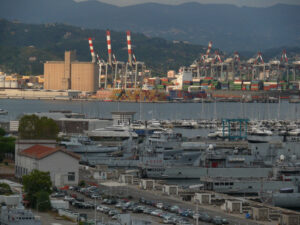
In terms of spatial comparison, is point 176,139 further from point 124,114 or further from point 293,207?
point 293,207

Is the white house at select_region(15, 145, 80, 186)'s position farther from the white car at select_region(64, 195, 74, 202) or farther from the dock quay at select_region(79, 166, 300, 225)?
the white car at select_region(64, 195, 74, 202)

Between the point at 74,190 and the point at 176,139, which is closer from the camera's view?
the point at 74,190

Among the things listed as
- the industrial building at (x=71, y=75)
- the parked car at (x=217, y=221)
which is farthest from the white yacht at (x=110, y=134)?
the industrial building at (x=71, y=75)

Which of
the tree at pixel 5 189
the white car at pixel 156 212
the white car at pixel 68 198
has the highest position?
the tree at pixel 5 189

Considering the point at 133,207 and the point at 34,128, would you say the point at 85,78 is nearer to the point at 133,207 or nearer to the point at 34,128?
the point at 34,128

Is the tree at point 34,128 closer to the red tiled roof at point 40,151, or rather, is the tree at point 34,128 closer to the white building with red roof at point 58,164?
the red tiled roof at point 40,151

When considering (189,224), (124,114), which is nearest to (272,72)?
(124,114)
